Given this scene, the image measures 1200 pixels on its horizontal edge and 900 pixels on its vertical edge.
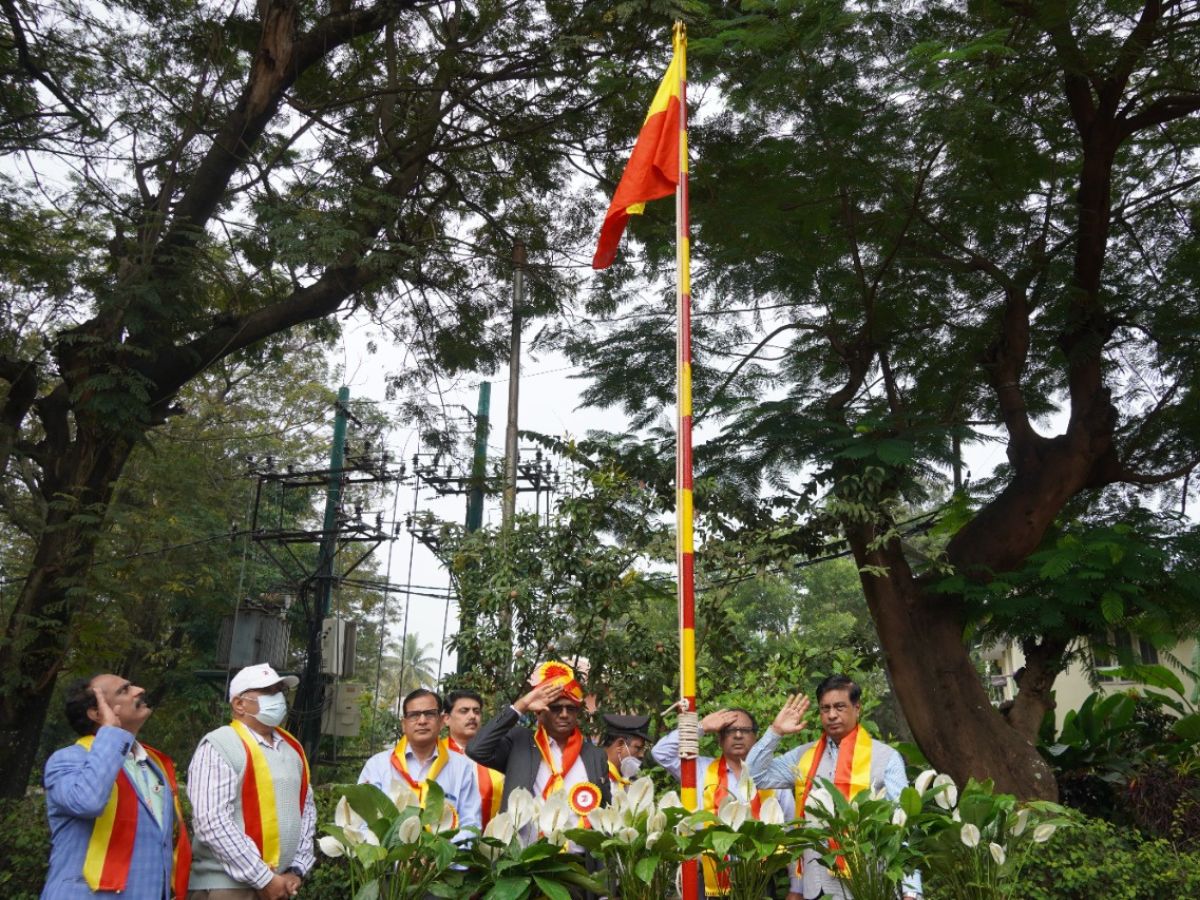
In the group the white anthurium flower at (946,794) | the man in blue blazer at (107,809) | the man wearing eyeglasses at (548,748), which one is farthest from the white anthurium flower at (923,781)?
the man in blue blazer at (107,809)

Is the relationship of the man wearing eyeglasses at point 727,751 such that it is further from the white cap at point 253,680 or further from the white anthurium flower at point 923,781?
the white cap at point 253,680

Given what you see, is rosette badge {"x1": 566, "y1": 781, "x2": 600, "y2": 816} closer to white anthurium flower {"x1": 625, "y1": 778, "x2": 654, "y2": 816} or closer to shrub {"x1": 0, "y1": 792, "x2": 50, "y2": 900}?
white anthurium flower {"x1": 625, "y1": 778, "x2": 654, "y2": 816}

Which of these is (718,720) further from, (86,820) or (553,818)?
(86,820)

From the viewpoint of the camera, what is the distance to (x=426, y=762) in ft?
15.7

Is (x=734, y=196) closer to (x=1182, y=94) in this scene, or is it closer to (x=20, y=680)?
(x=1182, y=94)

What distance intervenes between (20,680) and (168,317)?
2983 mm

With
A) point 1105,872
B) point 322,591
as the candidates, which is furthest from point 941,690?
point 322,591

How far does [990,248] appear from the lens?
30.3ft

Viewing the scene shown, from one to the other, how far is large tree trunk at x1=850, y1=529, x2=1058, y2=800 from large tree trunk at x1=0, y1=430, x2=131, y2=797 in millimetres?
6127

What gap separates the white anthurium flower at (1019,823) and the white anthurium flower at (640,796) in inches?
46.7

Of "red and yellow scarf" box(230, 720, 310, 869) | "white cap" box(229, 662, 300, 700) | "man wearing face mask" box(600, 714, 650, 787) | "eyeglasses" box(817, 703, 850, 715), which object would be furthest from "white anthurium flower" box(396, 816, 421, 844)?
"man wearing face mask" box(600, 714, 650, 787)

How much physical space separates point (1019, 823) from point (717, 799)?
4.56 feet

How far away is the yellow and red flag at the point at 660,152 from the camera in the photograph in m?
5.50

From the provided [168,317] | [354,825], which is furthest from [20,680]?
[354,825]
